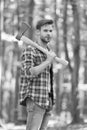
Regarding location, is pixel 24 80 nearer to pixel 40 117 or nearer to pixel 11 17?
pixel 40 117

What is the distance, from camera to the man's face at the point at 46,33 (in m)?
4.26

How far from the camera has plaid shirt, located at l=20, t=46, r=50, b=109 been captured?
4.09 m

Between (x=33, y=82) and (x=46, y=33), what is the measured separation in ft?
1.87

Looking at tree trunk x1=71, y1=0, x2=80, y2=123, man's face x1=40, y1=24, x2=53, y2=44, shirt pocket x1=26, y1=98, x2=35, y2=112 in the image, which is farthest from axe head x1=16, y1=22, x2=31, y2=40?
tree trunk x1=71, y1=0, x2=80, y2=123

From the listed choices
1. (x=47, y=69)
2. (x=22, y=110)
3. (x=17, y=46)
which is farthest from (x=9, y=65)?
(x=47, y=69)

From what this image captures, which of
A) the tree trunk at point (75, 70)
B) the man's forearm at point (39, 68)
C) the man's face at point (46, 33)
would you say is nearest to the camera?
the man's forearm at point (39, 68)

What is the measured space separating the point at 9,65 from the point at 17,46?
137 inches

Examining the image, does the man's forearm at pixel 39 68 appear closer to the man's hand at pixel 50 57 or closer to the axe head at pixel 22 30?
the man's hand at pixel 50 57

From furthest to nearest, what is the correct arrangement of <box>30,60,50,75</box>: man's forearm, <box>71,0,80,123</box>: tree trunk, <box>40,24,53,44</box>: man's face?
1. <box>71,0,80,123</box>: tree trunk
2. <box>40,24,53,44</box>: man's face
3. <box>30,60,50,75</box>: man's forearm

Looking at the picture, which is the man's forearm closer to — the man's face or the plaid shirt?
the plaid shirt

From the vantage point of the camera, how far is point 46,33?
426cm

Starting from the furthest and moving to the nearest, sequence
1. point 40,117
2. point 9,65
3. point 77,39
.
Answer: point 9,65, point 77,39, point 40,117

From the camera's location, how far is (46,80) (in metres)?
4.18

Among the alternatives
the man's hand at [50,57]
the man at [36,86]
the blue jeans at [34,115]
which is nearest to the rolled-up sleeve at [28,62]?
the man at [36,86]
